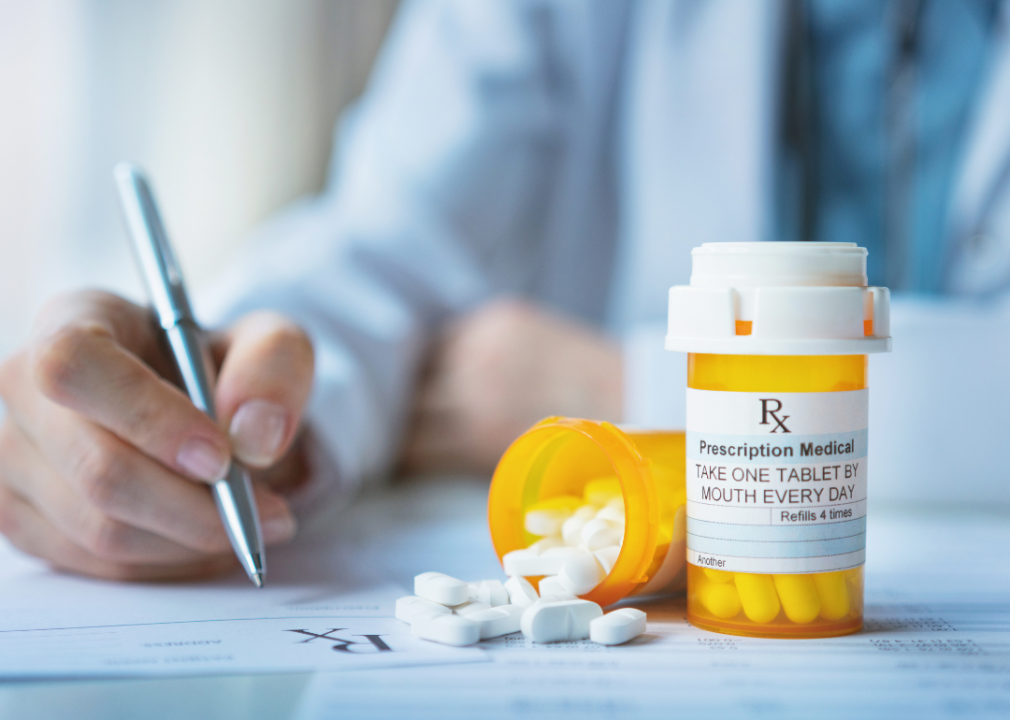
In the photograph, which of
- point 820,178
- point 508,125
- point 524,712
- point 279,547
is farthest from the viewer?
point 508,125

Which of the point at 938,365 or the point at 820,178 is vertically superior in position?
the point at 820,178

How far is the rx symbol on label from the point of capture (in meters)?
0.34

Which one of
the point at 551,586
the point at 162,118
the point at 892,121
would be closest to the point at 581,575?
the point at 551,586

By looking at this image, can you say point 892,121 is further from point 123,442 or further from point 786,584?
point 123,442

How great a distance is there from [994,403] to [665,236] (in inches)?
17.7

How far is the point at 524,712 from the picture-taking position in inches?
10.7

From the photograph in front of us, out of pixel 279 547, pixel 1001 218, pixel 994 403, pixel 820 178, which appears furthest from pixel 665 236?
pixel 279 547

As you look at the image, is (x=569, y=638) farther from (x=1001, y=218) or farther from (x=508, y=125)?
(x=508, y=125)

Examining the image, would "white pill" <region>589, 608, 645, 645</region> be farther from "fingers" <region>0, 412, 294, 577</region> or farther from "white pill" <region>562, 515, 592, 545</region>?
"fingers" <region>0, 412, 294, 577</region>

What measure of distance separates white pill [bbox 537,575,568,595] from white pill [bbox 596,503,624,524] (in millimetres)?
40

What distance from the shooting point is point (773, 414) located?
0.34m

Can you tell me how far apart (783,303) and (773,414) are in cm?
4

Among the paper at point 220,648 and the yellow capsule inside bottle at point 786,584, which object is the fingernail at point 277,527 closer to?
the paper at point 220,648

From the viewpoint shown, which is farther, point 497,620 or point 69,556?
point 69,556
